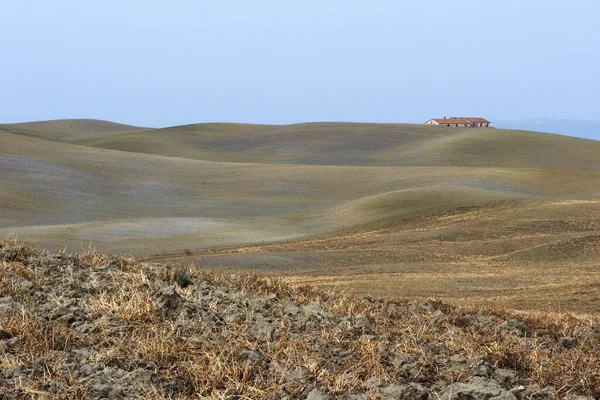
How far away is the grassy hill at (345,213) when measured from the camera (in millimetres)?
22406

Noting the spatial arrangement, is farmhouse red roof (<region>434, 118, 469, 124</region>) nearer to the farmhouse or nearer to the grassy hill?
the farmhouse

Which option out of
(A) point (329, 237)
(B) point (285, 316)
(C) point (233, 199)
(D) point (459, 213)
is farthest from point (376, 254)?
(C) point (233, 199)

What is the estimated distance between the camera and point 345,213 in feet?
127

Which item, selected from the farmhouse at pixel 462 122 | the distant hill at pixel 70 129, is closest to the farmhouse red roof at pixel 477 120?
the farmhouse at pixel 462 122

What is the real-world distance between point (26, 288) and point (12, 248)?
3021 mm

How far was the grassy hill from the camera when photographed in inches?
882

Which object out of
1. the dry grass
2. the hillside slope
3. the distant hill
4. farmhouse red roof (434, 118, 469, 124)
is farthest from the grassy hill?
farmhouse red roof (434, 118, 469, 124)

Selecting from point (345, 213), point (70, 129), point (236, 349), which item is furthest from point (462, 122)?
point (236, 349)

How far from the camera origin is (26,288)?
9039mm

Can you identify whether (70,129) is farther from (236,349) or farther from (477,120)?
(236,349)

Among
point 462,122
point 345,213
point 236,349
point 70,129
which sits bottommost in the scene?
point 345,213

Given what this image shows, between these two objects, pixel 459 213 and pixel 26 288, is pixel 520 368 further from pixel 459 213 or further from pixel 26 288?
pixel 459 213

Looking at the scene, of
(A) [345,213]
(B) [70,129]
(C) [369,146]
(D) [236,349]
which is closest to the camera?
(D) [236,349]

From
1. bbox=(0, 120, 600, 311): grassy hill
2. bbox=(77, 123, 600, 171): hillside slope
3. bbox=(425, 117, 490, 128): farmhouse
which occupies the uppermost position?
bbox=(425, 117, 490, 128): farmhouse
